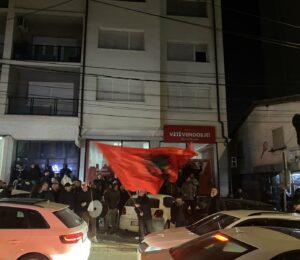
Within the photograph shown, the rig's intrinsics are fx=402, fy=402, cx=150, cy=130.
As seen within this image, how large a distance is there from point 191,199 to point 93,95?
8565mm

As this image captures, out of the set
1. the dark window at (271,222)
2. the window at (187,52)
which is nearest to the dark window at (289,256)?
the dark window at (271,222)

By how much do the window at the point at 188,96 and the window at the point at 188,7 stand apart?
4683mm

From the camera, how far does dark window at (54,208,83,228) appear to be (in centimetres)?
756

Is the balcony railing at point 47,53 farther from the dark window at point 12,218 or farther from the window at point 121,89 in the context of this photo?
the dark window at point 12,218

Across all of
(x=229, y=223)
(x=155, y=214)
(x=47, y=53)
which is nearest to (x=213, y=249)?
(x=229, y=223)

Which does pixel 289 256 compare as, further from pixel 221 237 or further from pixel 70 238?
pixel 70 238

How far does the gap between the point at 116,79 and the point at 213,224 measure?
1402 cm

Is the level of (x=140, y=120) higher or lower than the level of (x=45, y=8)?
lower

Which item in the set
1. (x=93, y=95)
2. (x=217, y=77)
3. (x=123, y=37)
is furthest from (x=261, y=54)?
(x=93, y=95)

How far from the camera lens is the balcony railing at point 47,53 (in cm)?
2152

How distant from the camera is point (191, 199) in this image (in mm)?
14789

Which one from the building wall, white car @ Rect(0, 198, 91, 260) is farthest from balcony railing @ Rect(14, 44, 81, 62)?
white car @ Rect(0, 198, 91, 260)

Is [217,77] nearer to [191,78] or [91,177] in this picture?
[191,78]

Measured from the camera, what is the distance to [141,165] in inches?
443
